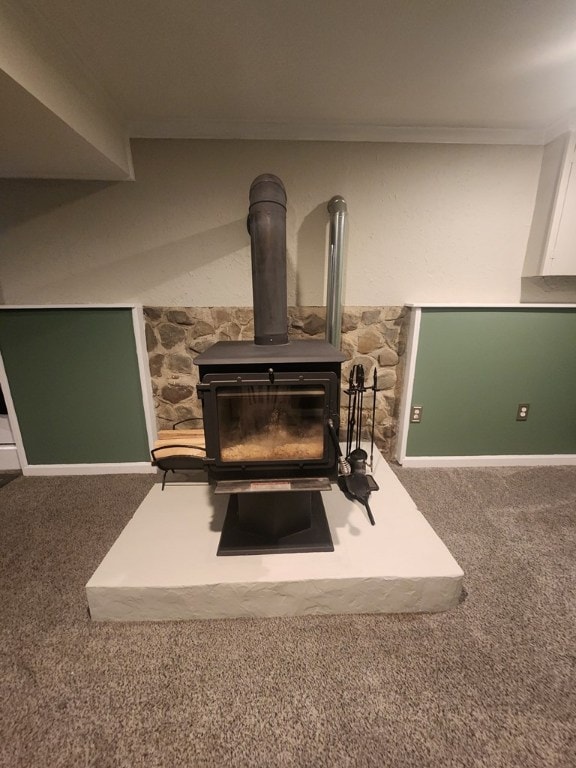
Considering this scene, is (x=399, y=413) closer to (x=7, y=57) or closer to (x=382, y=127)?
(x=382, y=127)

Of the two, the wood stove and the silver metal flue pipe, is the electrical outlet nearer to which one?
the silver metal flue pipe

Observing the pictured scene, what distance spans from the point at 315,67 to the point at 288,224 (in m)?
0.76

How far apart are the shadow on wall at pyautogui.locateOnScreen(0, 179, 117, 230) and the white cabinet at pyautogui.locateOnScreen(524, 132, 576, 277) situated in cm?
276

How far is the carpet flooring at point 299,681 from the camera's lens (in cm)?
91

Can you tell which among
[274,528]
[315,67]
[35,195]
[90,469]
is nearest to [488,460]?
[274,528]

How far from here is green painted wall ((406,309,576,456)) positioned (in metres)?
2.19

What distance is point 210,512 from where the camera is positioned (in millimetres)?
1660

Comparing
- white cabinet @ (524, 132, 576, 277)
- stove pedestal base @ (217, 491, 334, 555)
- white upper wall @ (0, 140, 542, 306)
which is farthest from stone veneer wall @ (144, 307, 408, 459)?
stove pedestal base @ (217, 491, 334, 555)

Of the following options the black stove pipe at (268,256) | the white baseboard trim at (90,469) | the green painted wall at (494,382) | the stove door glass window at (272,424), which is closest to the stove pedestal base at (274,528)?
the stove door glass window at (272,424)

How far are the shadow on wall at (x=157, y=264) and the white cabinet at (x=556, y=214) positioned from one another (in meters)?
1.96

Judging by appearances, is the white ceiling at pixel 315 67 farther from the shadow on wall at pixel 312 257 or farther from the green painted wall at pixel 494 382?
the green painted wall at pixel 494 382

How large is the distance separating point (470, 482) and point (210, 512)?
1799mm

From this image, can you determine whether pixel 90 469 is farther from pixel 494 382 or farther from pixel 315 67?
pixel 494 382

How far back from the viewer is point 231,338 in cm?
224
